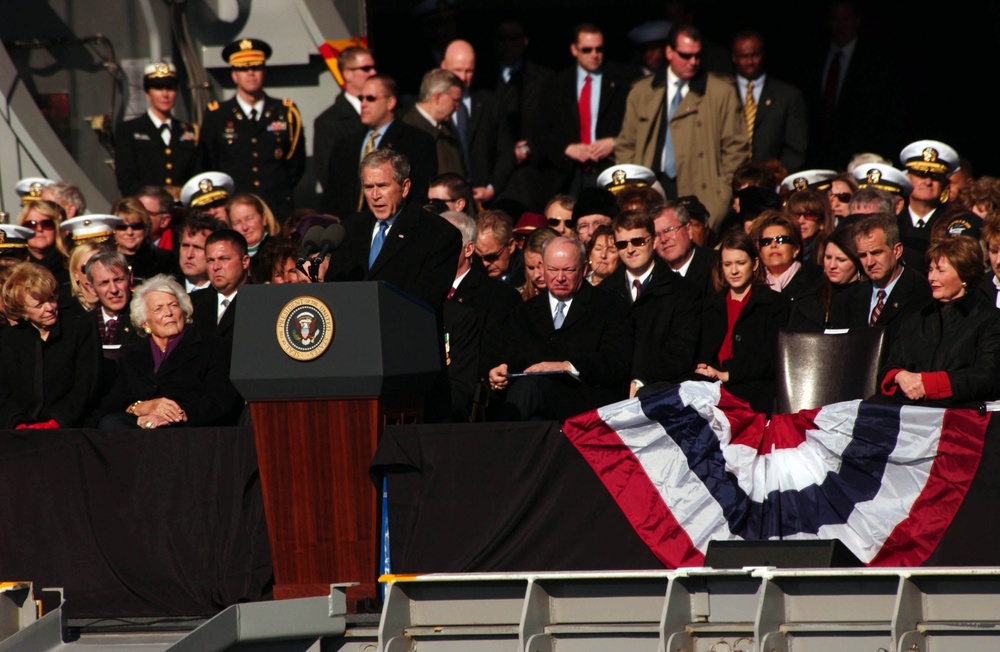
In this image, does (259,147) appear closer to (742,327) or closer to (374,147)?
(374,147)

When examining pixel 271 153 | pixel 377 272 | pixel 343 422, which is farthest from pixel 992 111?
pixel 343 422

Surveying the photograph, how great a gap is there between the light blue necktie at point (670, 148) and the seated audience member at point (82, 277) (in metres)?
4.42

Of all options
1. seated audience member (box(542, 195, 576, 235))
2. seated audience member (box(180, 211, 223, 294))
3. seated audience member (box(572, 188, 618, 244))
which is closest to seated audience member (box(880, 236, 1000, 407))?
seated audience member (box(572, 188, 618, 244))

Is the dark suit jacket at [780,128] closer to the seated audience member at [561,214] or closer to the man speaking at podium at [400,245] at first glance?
the seated audience member at [561,214]

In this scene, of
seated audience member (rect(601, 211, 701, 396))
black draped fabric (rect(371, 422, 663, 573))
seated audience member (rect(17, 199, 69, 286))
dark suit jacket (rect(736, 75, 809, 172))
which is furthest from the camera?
dark suit jacket (rect(736, 75, 809, 172))

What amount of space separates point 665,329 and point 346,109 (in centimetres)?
499

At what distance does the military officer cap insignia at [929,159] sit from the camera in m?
10.4

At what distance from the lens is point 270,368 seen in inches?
264

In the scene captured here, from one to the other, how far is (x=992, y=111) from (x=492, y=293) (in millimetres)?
8444

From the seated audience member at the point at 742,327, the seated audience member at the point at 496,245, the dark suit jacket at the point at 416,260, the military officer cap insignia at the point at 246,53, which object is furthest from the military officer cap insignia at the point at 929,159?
the military officer cap insignia at the point at 246,53

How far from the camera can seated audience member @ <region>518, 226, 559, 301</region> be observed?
31.5 ft

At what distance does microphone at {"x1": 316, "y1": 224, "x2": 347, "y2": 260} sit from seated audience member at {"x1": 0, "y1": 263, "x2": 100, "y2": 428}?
2.20 m

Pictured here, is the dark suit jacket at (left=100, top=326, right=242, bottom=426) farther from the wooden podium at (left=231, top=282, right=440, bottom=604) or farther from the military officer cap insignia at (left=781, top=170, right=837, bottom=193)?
the military officer cap insignia at (left=781, top=170, right=837, bottom=193)

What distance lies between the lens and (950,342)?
24.6 ft
